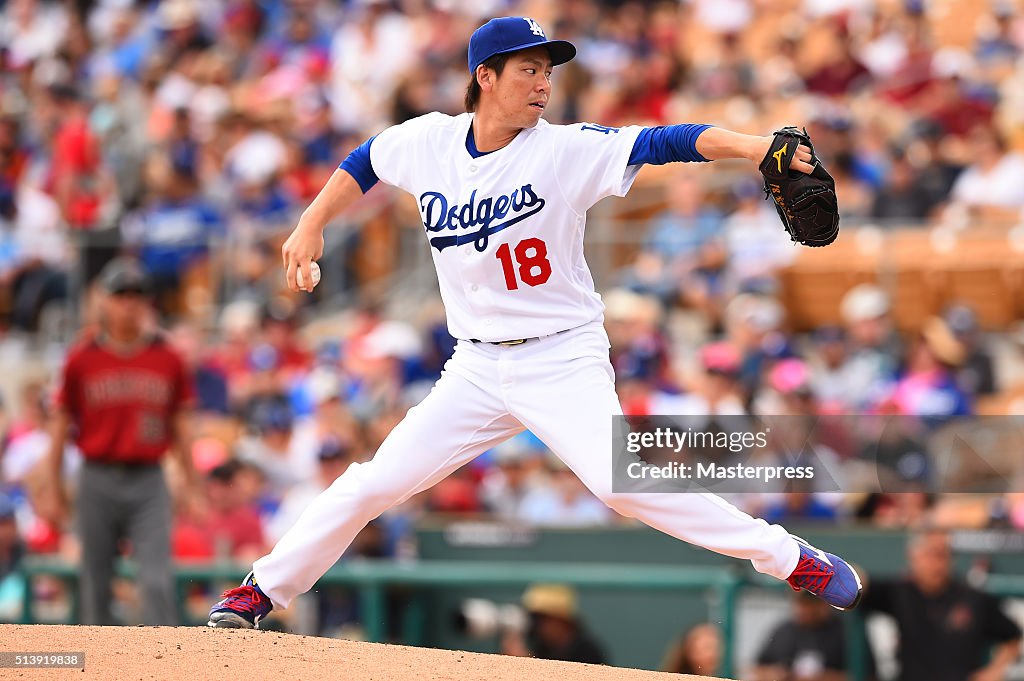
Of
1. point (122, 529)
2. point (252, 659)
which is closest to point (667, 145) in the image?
point (252, 659)

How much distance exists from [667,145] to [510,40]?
24.1 inches

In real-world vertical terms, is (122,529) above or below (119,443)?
below

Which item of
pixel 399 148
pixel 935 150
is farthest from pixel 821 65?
pixel 399 148

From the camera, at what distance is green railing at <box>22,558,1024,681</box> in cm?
731

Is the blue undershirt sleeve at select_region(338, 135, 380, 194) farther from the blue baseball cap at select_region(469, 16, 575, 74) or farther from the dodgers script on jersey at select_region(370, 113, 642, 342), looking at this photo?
the blue baseball cap at select_region(469, 16, 575, 74)

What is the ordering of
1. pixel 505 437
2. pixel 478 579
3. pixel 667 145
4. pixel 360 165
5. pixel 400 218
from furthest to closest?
pixel 400 218, pixel 478 579, pixel 360 165, pixel 505 437, pixel 667 145

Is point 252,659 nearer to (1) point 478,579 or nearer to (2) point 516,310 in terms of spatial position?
(2) point 516,310

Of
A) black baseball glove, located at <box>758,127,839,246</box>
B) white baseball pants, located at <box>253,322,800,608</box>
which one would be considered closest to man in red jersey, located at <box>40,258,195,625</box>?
white baseball pants, located at <box>253,322,800,608</box>

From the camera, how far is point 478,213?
4.88m

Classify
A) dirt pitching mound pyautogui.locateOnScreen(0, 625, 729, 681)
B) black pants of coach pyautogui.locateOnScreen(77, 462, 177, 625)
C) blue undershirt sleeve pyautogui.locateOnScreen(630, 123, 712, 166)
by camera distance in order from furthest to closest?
black pants of coach pyautogui.locateOnScreen(77, 462, 177, 625)
dirt pitching mound pyautogui.locateOnScreen(0, 625, 729, 681)
blue undershirt sleeve pyautogui.locateOnScreen(630, 123, 712, 166)

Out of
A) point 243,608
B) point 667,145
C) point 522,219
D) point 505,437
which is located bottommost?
point 243,608

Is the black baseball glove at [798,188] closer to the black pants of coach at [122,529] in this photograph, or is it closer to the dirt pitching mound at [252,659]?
the dirt pitching mound at [252,659]

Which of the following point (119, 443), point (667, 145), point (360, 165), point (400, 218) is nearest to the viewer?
point (667, 145)

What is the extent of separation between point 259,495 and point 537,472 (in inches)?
67.7
